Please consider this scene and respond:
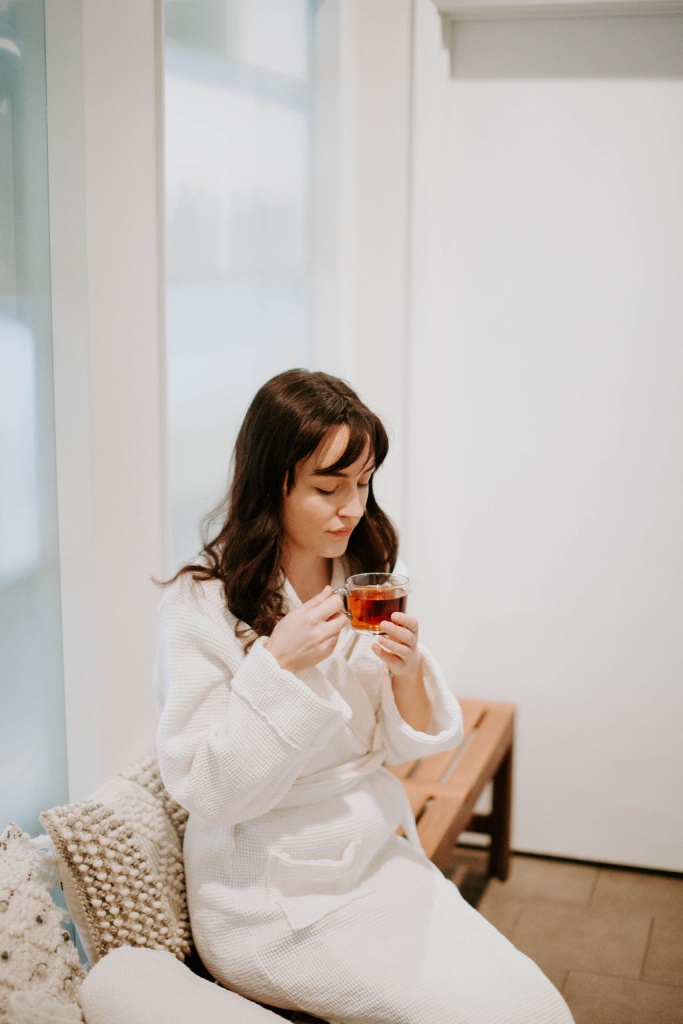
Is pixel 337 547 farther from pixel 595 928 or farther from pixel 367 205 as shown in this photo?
pixel 595 928

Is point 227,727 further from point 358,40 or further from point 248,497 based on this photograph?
point 358,40

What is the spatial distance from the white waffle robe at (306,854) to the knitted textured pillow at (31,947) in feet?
0.77

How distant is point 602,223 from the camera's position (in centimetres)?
282

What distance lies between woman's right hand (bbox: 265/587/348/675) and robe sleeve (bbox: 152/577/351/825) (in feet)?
0.07

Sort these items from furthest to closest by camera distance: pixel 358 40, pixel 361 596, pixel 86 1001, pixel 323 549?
pixel 358 40, pixel 323 549, pixel 361 596, pixel 86 1001

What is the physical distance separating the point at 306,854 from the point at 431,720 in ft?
1.08

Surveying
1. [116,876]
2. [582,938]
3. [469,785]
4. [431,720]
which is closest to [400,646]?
[431,720]

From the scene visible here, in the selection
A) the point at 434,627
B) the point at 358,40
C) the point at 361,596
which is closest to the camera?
the point at 361,596

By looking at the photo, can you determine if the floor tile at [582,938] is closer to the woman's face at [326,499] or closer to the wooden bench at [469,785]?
the wooden bench at [469,785]

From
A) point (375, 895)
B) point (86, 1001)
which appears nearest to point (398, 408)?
point (375, 895)

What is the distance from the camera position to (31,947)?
1.41 metres

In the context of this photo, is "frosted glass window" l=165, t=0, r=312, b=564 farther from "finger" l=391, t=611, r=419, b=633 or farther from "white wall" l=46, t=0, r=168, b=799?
"finger" l=391, t=611, r=419, b=633

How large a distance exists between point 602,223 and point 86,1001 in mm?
2304

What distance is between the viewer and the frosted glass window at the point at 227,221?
7.06 ft
